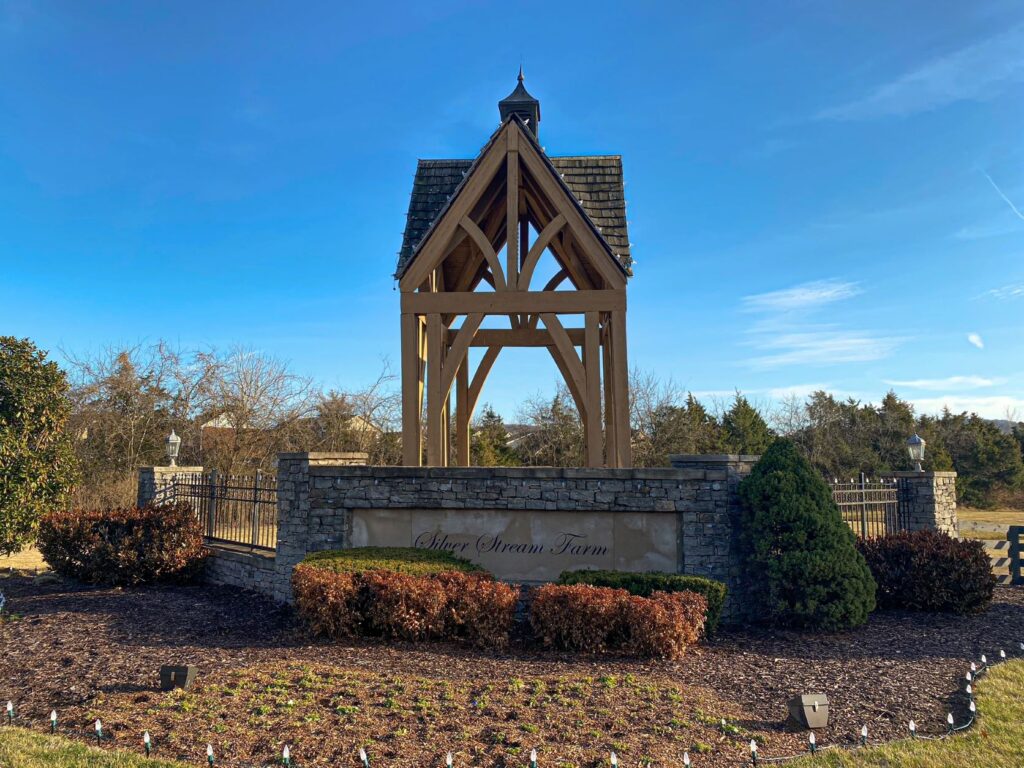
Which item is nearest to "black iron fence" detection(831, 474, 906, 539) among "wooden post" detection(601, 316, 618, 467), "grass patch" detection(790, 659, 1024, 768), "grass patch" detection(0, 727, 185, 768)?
"wooden post" detection(601, 316, 618, 467)

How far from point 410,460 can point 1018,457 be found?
34.8 metres

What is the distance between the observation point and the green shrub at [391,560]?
28.7ft

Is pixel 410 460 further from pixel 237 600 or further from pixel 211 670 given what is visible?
pixel 211 670

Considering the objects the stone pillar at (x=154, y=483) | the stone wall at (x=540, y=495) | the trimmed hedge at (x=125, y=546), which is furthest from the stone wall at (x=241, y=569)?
the stone pillar at (x=154, y=483)

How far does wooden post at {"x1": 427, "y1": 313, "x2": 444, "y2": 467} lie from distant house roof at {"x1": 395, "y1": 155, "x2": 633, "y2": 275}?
1267 mm

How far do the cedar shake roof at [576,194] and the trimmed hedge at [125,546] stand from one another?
6.20 meters

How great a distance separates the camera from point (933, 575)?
32.6 feet

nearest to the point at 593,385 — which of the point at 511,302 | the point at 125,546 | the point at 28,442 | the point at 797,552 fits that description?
the point at 511,302

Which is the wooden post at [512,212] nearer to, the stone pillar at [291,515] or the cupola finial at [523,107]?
the cupola finial at [523,107]

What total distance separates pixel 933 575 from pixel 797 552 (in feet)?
9.23

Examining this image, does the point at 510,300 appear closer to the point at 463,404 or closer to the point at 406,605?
the point at 463,404

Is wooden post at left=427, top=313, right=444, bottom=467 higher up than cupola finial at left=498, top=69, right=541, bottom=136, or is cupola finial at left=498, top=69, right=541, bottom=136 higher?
cupola finial at left=498, top=69, right=541, bottom=136

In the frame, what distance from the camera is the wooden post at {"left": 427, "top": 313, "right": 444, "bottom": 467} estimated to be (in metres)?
10.8

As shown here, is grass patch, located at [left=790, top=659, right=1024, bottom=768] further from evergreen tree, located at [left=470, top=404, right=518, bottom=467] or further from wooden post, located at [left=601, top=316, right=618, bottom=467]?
evergreen tree, located at [left=470, top=404, right=518, bottom=467]
